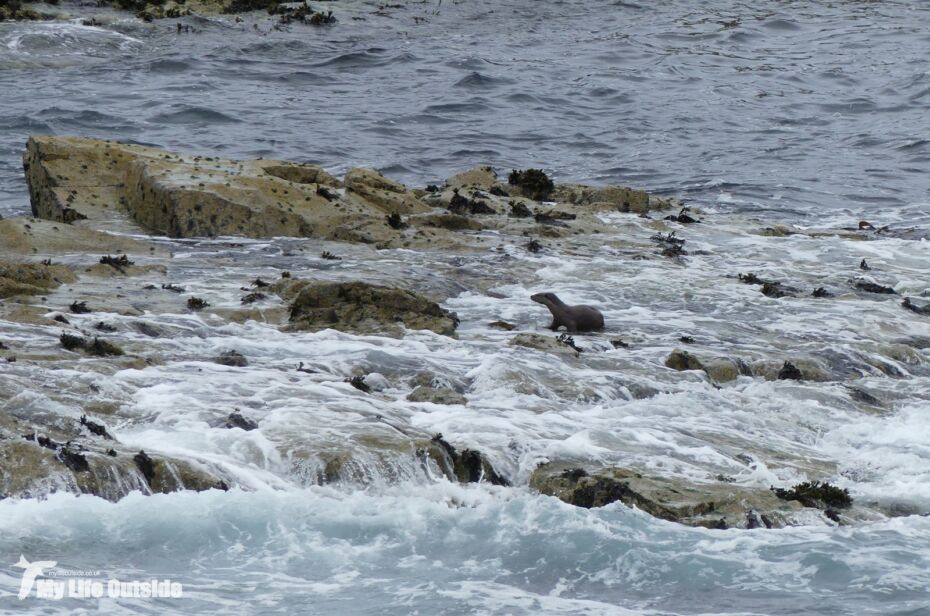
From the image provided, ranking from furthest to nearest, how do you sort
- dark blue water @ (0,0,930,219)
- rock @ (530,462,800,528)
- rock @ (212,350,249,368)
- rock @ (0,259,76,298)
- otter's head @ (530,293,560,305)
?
dark blue water @ (0,0,930,219)
otter's head @ (530,293,560,305)
rock @ (0,259,76,298)
rock @ (212,350,249,368)
rock @ (530,462,800,528)

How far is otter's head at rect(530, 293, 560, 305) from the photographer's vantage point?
14336 mm

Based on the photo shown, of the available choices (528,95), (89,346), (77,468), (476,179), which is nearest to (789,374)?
(89,346)

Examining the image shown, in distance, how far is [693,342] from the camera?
13.9m

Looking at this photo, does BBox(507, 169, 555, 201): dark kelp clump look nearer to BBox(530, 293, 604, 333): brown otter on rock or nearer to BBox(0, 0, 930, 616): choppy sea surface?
BBox(0, 0, 930, 616): choppy sea surface

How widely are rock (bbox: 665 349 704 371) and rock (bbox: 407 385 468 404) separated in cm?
237

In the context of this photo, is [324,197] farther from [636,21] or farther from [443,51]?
[636,21]

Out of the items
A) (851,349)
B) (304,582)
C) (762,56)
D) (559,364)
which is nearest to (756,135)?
(762,56)

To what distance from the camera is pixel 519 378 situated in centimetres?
1200

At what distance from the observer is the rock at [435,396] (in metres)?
11.4

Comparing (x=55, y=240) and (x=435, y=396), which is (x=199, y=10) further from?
(x=435, y=396)

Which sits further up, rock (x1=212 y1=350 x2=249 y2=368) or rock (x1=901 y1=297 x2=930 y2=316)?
rock (x1=212 y1=350 x2=249 y2=368)

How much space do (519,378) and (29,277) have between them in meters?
5.29

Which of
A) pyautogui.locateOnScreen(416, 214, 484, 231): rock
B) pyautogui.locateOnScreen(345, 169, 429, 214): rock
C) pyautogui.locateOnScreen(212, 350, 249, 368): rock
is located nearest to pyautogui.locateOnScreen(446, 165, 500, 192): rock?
pyautogui.locateOnScreen(345, 169, 429, 214): rock

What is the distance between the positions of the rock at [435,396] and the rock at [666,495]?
4.81 feet
